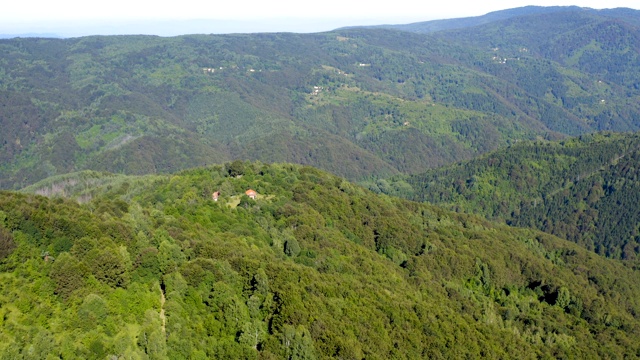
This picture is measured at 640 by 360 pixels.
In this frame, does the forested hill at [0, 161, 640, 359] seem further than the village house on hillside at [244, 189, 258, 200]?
No

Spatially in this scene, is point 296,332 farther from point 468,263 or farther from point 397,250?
point 468,263

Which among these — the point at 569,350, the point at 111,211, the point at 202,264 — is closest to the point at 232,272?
the point at 202,264

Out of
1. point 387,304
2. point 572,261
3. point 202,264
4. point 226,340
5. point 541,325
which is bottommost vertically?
point 572,261

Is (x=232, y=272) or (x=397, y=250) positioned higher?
(x=232, y=272)

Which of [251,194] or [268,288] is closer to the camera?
[268,288]

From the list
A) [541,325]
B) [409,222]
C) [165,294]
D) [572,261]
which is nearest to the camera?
[165,294]

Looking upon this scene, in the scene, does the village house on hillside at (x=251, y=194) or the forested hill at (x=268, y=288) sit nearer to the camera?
the forested hill at (x=268, y=288)

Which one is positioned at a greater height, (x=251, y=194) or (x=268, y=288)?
(x=268, y=288)

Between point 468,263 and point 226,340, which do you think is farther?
point 468,263
